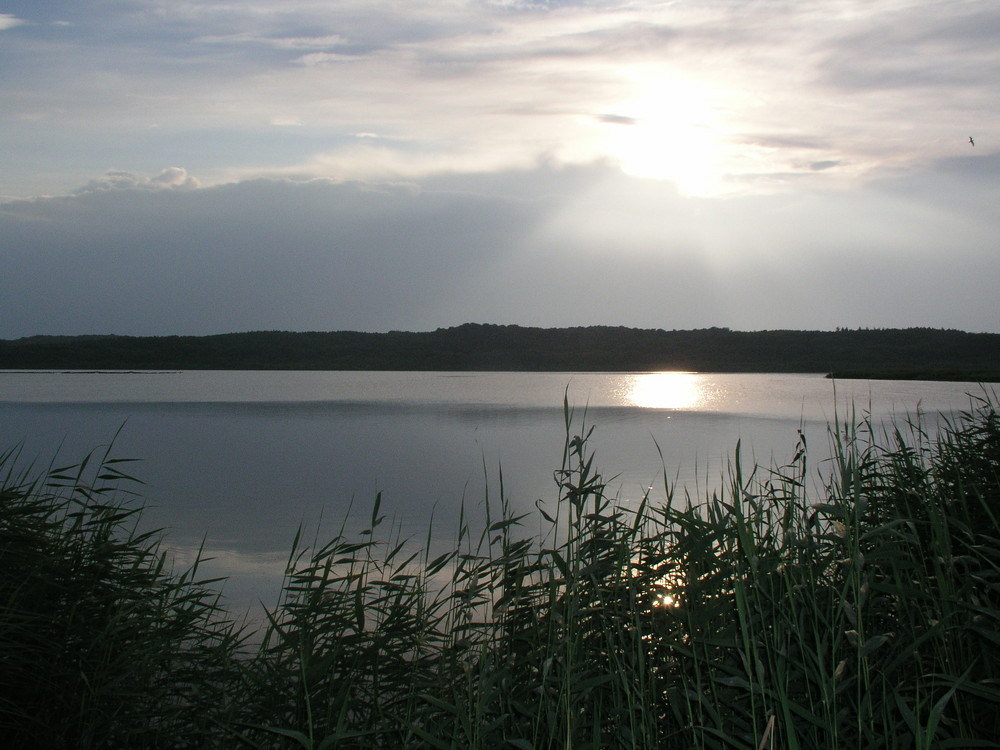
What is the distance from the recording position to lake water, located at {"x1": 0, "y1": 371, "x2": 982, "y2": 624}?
759cm

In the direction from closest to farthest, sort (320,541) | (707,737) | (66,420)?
(707,737) → (320,541) → (66,420)

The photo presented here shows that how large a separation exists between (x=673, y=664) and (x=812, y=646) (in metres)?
0.52

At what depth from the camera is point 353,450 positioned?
13250 mm

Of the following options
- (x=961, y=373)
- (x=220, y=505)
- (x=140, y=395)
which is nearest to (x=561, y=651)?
(x=220, y=505)

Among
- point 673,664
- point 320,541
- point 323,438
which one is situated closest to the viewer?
point 673,664

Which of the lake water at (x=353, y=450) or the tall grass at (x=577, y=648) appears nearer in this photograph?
the tall grass at (x=577, y=648)

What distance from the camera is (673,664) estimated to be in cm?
317

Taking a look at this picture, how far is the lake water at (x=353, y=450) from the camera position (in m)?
7.59

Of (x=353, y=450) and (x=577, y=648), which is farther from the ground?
(x=577, y=648)

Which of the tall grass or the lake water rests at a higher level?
the tall grass

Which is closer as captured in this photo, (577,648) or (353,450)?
(577,648)

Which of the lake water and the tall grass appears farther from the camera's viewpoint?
the lake water

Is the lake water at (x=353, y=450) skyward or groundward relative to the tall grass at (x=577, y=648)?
groundward

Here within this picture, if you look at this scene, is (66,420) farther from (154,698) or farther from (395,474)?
(154,698)
